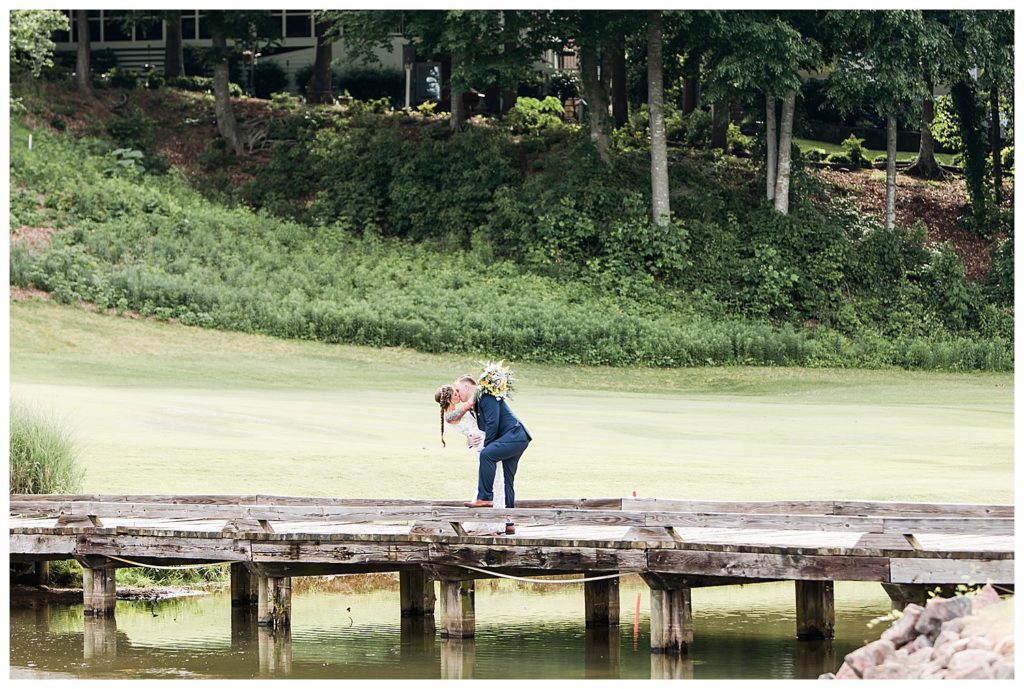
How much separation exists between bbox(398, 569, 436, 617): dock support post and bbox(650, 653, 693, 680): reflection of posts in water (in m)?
3.46

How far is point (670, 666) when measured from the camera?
15.1 meters

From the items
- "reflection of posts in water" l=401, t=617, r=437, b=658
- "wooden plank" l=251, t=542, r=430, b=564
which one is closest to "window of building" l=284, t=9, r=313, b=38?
"reflection of posts in water" l=401, t=617, r=437, b=658

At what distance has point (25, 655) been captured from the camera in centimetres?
1625

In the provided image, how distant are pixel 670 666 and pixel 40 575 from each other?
8.32 m

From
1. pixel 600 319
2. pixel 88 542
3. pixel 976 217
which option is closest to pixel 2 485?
pixel 88 542

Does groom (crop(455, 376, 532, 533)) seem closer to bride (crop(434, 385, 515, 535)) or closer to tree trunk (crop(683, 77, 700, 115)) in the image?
bride (crop(434, 385, 515, 535))

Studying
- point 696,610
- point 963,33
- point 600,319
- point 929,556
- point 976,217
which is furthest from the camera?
point 976,217

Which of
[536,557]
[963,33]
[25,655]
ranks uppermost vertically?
[963,33]

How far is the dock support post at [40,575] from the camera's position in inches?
763

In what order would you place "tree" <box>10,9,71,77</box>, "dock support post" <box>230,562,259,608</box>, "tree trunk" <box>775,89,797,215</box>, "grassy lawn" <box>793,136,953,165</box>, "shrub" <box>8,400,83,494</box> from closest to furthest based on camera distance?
1. "dock support post" <box>230,562,259,608</box>
2. "shrub" <box>8,400,83,494</box>
3. "tree trunk" <box>775,89,797,215</box>
4. "tree" <box>10,9,71,77</box>
5. "grassy lawn" <box>793,136,953,165</box>

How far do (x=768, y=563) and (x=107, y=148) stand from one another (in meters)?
40.1

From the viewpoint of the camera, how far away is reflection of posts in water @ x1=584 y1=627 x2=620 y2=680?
15.2m

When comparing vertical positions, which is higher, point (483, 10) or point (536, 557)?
point (483, 10)

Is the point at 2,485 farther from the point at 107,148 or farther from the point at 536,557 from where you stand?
the point at 107,148
